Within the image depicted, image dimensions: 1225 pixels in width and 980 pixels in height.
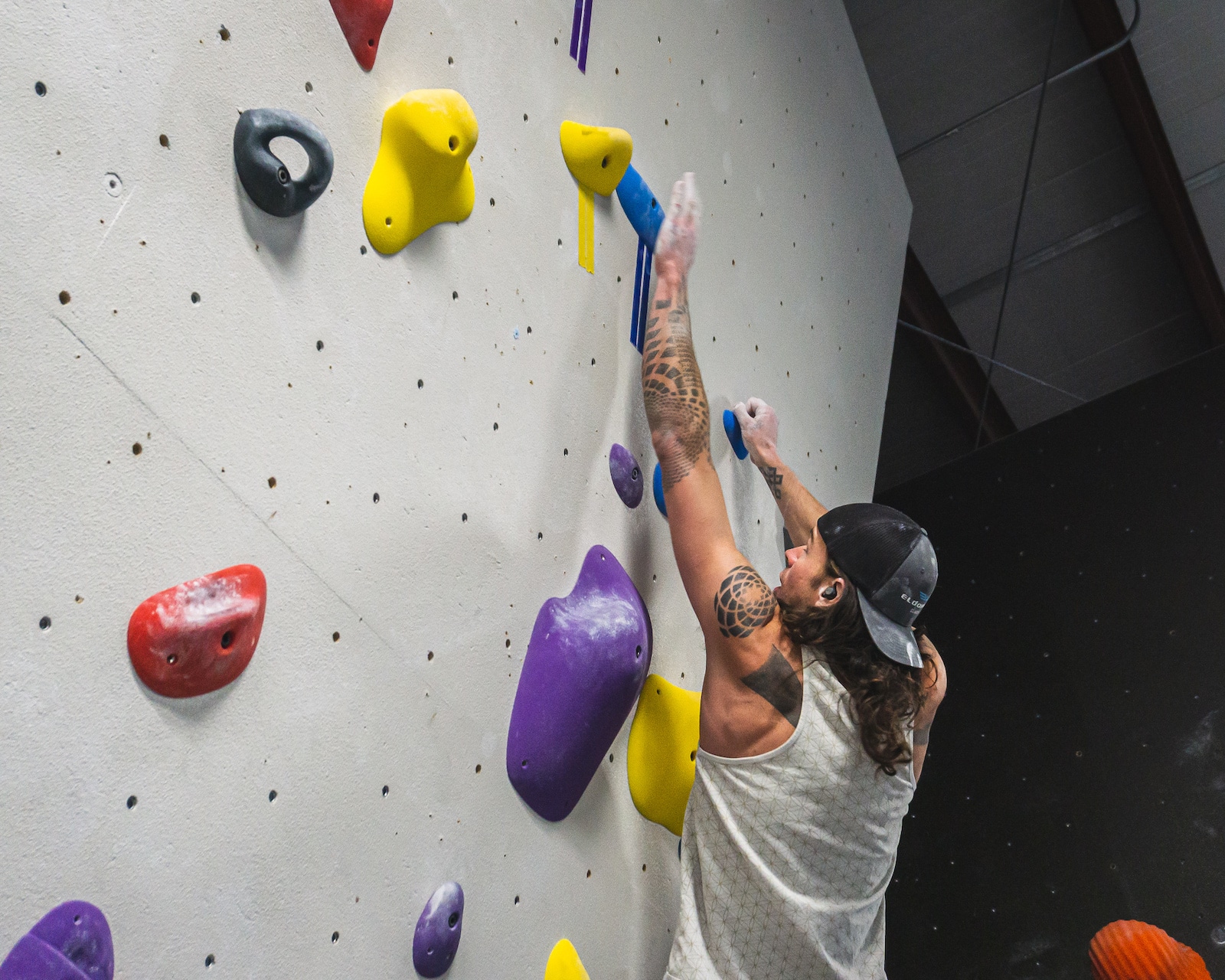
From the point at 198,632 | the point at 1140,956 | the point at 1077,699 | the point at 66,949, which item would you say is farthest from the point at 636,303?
the point at 1077,699

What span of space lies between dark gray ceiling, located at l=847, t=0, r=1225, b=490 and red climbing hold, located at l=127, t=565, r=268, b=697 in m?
4.48

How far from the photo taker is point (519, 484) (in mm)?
1627

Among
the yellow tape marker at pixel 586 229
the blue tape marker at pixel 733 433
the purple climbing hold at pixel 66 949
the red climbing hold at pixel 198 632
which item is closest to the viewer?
the purple climbing hold at pixel 66 949

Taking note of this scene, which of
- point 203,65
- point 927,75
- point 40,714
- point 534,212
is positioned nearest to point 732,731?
point 534,212

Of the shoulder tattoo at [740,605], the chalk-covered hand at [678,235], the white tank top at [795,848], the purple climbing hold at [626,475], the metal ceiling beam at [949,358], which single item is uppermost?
the chalk-covered hand at [678,235]

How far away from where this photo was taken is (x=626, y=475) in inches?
74.8

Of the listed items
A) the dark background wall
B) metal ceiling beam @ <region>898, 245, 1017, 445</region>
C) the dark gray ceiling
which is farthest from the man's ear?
metal ceiling beam @ <region>898, 245, 1017, 445</region>

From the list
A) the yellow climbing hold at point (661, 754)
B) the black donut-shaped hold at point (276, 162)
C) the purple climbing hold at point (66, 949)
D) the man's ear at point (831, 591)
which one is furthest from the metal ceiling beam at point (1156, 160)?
the purple climbing hold at point (66, 949)

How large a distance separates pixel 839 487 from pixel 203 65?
7.56 feet

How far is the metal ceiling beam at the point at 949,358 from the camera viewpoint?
5.67 meters

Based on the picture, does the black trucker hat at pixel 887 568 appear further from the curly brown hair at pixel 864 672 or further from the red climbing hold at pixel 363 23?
the red climbing hold at pixel 363 23

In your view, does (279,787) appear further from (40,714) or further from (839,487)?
(839,487)

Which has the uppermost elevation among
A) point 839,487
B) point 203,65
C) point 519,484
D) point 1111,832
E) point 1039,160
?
point 203,65

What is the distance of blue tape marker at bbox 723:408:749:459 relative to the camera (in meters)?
2.36
